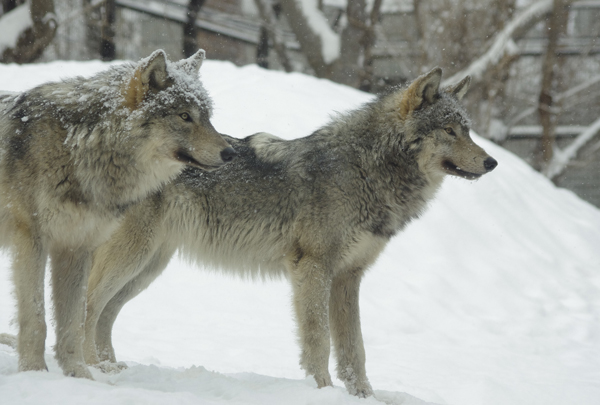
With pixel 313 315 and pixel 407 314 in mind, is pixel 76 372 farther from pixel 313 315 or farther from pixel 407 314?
pixel 407 314

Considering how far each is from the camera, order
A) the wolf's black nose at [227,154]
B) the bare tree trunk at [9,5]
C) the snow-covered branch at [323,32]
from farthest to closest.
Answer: the bare tree trunk at [9,5] < the snow-covered branch at [323,32] < the wolf's black nose at [227,154]

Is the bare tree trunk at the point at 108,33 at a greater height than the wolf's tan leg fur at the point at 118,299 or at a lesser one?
greater

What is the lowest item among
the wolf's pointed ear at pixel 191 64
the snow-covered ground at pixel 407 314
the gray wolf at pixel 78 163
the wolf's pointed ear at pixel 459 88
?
the snow-covered ground at pixel 407 314

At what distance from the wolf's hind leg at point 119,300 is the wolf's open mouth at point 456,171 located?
212 centimetres

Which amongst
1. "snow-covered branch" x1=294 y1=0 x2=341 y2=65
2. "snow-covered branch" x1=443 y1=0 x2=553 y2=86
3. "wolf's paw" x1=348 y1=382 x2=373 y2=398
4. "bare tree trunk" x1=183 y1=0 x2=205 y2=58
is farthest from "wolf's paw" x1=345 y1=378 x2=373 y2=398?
"bare tree trunk" x1=183 y1=0 x2=205 y2=58

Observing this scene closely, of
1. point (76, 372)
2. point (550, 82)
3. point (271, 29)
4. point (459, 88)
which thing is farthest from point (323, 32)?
point (76, 372)

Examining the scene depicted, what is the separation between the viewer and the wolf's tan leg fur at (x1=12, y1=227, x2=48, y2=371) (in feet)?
9.73

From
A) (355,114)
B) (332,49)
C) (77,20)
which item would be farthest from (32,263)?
(77,20)

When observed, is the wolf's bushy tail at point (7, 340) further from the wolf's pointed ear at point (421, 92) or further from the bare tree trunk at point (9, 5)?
the bare tree trunk at point (9, 5)

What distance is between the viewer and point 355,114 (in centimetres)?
457

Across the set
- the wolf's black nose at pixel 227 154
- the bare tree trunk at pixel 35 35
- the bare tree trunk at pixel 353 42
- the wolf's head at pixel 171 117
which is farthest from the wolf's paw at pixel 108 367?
the bare tree trunk at pixel 353 42

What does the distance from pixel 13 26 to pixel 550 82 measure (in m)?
13.1

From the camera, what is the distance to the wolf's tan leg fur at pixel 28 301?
9.73 ft

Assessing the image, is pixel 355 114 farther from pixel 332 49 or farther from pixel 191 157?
pixel 332 49
